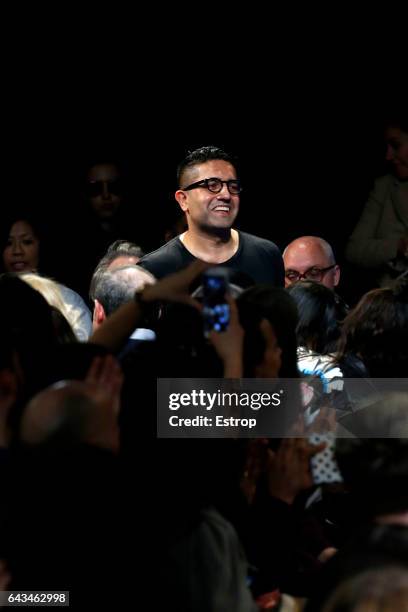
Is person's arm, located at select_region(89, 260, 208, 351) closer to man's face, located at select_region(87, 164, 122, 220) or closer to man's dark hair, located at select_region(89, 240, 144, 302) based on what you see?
man's dark hair, located at select_region(89, 240, 144, 302)

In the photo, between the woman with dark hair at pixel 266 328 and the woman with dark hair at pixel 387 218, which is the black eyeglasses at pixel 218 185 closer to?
the woman with dark hair at pixel 387 218

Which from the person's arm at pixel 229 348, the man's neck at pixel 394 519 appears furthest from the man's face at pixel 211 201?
the man's neck at pixel 394 519

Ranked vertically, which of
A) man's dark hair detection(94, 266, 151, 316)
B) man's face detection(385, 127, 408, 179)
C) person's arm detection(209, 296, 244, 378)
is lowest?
person's arm detection(209, 296, 244, 378)

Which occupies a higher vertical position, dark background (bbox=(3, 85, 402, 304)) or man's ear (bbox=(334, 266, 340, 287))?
dark background (bbox=(3, 85, 402, 304))

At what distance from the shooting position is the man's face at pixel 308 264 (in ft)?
18.3

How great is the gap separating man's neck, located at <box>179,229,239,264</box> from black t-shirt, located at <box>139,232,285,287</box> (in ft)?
0.08

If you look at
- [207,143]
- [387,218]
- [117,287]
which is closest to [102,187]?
[207,143]

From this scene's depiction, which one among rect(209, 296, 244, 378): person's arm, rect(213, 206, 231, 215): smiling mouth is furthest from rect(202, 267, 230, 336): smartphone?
rect(213, 206, 231, 215): smiling mouth

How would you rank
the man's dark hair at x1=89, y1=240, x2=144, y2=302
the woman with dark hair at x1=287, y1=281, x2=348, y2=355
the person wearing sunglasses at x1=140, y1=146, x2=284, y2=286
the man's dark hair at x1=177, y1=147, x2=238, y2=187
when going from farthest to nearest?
the man's dark hair at x1=89, y1=240, x2=144, y2=302, the man's dark hair at x1=177, y1=147, x2=238, y2=187, the person wearing sunglasses at x1=140, y1=146, x2=284, y2=286, the woman with dark hair at x1=287, y1=281, x2=348, y2=355

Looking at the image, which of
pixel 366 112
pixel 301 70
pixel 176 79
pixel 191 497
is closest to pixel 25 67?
pixel 176 79

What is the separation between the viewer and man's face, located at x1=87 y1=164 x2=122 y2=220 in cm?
601

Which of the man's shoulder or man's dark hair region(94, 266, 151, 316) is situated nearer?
man's dark hair region(94, 266, 151, 316)

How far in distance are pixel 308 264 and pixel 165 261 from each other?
928mm

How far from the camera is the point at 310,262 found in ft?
18.3
